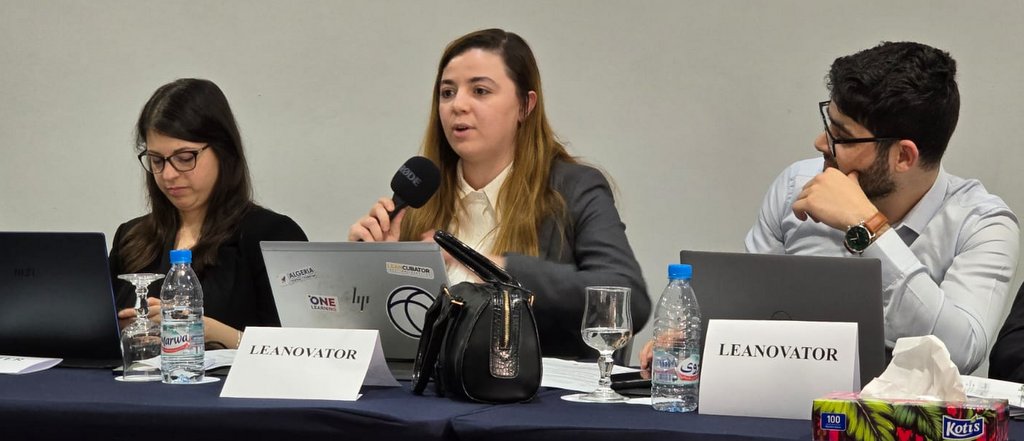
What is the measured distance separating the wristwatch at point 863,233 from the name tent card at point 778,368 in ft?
1.95

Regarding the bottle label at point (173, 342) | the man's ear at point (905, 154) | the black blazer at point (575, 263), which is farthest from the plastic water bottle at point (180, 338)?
the man's ear at point (905, 154)

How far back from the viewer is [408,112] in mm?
3361

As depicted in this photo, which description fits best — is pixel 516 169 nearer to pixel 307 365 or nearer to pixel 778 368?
pixel 307 365

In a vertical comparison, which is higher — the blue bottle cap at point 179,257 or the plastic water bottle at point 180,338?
the blue bottle cap at point 179,257

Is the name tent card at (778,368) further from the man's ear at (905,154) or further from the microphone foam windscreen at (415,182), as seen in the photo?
the man's ear at (905,154)

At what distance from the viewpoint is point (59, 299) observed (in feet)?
6.18

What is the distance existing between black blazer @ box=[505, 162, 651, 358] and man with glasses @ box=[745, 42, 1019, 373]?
389mm

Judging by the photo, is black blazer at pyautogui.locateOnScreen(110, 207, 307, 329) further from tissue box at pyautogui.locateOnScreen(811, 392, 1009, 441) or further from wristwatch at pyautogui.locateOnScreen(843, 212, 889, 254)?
tissue box at pyautogui.locateOnScreen(811, 392, 1009, 441)

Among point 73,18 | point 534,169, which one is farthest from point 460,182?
point 73,18

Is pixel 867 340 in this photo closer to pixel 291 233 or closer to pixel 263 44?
pixel 291 233

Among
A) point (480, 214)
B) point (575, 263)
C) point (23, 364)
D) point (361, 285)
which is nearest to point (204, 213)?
point (480, 214)

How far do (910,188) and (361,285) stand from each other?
46.9 inches

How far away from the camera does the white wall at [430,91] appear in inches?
118

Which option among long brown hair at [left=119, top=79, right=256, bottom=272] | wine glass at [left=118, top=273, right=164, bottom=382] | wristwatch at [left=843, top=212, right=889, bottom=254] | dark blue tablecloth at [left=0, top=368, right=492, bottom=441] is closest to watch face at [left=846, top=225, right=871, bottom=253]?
wristwatch at [left=843, top=212, right=889, bottom=254]
